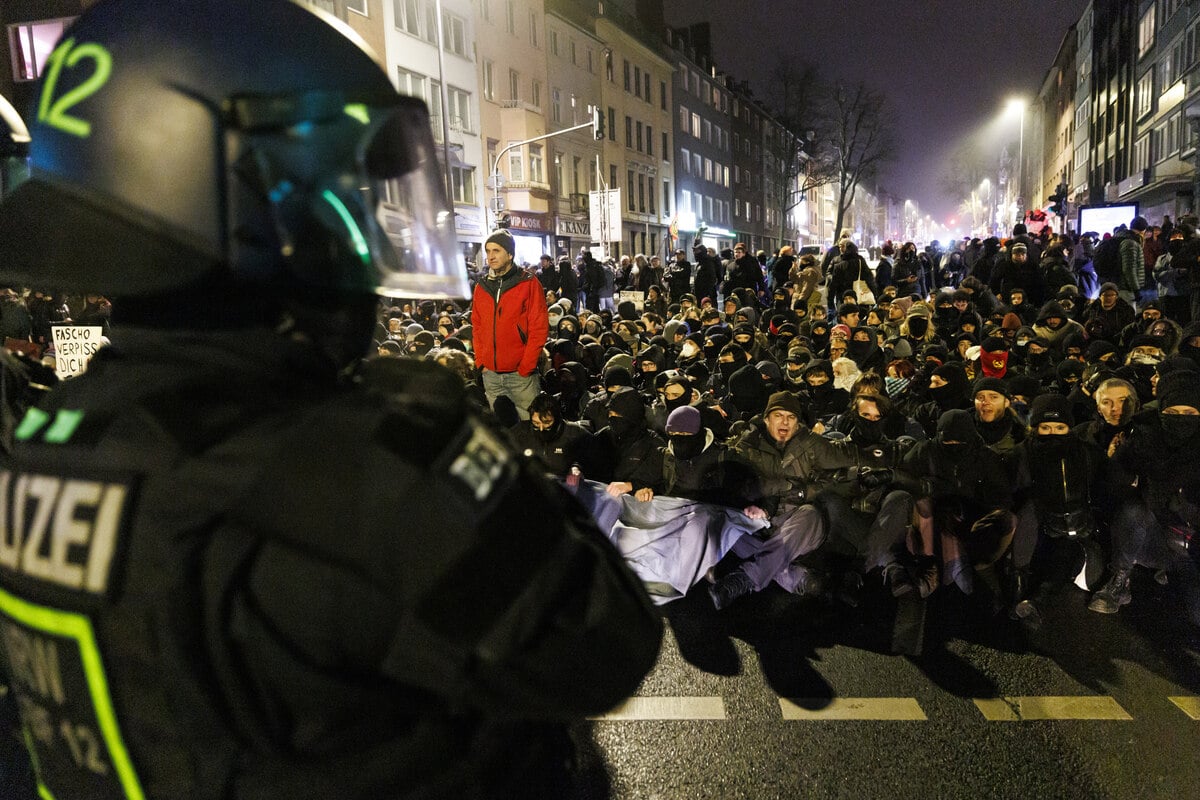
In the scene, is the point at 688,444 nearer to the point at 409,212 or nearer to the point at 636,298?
the point at 409,212

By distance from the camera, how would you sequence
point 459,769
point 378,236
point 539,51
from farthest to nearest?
point 539,51 < point 378,236 < point 459,769

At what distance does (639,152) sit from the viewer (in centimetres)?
5056

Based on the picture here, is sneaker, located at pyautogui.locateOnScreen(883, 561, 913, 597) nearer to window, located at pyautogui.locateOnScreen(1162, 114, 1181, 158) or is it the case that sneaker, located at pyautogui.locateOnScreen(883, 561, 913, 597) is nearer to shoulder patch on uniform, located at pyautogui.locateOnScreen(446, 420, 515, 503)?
shoulder patch on uniform, located at pyautogui.locateOnScreen(446, 420, 515, 503)

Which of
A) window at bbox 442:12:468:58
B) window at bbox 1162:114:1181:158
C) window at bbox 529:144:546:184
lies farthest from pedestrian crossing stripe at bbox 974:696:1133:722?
window at bbox 1162:114:1181:158

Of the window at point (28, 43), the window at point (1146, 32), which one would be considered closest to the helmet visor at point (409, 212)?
the window at point (28, 43)

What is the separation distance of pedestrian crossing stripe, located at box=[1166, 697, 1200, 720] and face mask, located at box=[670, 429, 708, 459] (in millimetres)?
2937

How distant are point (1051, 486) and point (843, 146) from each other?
2080 inches

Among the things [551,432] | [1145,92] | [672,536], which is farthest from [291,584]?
[1145,92]

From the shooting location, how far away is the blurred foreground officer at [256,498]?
3.11ft

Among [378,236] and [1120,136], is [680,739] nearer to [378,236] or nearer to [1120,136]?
[378,236]

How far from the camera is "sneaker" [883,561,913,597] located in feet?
15.0

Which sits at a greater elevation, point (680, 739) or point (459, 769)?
point (459, 769)

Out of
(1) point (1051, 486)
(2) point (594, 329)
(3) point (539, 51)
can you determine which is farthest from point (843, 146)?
(1) point (1051, 486)

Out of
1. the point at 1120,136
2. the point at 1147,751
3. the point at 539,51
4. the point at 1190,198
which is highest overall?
the point at 539,51
